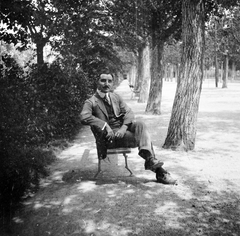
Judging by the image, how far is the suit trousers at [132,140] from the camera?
4.34 m

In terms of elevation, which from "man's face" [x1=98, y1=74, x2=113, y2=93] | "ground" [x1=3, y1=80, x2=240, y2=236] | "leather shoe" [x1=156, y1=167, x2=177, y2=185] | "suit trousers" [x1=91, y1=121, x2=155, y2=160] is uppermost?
"man's face" [x1=98, y1=74, x2=113, y2=93]

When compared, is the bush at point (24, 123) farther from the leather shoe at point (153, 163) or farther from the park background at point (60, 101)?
the leather shoe at point (153, 163)

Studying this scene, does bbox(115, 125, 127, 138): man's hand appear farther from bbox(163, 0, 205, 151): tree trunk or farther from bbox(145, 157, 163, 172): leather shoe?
bbox(163, 0, 205, 151): tree trunk

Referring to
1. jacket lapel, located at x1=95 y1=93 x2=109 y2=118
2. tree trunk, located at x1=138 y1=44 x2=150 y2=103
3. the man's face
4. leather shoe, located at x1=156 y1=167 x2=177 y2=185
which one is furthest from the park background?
tree trunk, located at x1=138 y1=44 x2=150 y2=103

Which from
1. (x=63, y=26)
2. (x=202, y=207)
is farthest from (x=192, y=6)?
(x=202, y=207)

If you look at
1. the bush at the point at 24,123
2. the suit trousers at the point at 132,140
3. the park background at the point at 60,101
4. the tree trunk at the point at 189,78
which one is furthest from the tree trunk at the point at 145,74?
the suit trousers at the point at 132,140

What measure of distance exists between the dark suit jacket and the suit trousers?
0.12 meters

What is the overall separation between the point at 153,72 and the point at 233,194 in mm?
9632

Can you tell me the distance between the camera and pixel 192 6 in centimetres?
621

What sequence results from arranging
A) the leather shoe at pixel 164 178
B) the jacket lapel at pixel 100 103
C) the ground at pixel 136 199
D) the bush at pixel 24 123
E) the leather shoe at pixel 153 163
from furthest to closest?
the jacket lapel at pixel 100 103 < the leather shoe at pixel 164 178 < the leather shoe at pixel 153 163 < the bush at pixel 24 123 < the ground at pixel 136 199

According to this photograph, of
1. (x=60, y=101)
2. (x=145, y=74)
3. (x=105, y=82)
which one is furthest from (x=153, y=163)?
(x=145, y=74)

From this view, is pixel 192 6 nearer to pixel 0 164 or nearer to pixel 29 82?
pixel 29 82

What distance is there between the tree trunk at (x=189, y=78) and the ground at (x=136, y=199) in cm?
46

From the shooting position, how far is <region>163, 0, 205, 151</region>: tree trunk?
621cm
